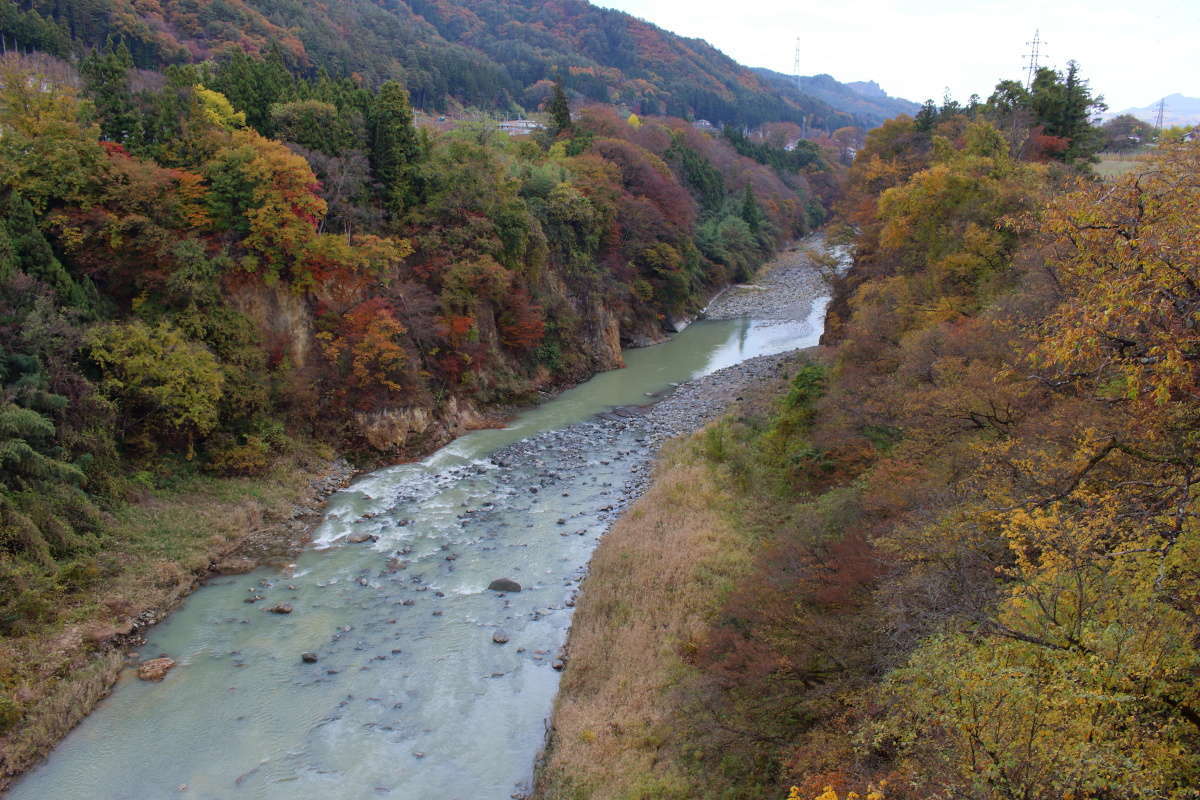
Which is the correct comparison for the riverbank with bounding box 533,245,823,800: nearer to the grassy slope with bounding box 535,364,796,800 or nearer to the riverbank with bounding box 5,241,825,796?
the grassy slope with bounding box 535,364,796,800

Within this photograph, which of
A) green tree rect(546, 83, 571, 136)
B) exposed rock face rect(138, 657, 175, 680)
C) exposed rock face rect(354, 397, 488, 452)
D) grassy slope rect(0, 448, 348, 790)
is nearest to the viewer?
grassy slope rect(0, 448, 348, 790)

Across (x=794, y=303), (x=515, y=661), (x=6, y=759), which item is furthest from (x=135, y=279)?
(x=794, y=303)

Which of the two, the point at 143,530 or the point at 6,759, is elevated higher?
the point at 143,530

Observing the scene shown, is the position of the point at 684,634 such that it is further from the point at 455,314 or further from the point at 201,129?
the point at 201,129

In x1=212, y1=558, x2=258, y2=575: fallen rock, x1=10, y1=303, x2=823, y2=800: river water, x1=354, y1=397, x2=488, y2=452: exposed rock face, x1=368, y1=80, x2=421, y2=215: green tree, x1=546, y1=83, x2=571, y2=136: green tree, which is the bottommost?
x1=10, y1=303, x2=823, y2=800: river water

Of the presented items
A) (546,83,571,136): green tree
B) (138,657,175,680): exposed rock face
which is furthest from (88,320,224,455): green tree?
(546,83,571,136): green tree

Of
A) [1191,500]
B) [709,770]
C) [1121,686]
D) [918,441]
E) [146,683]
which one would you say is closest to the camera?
[1121,686]

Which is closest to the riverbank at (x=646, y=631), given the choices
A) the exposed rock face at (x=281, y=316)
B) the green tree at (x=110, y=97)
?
the exposed rock face at (x=281, y=316)
